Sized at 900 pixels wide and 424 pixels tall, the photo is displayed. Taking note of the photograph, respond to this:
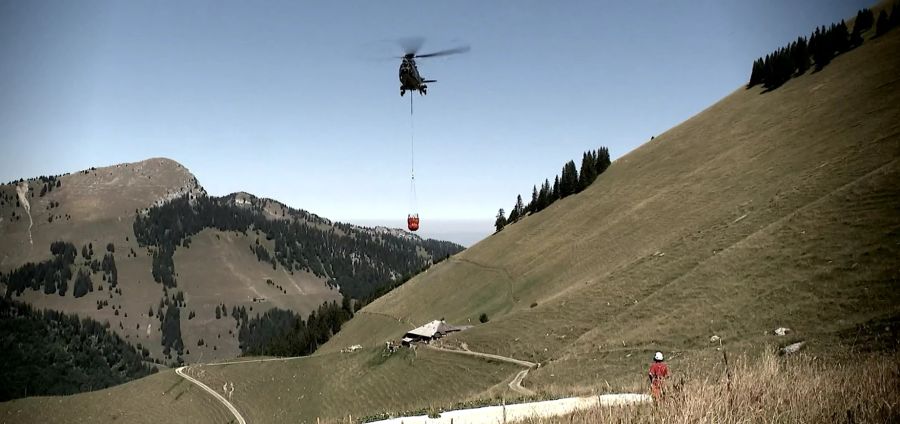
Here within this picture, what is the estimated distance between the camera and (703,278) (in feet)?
135

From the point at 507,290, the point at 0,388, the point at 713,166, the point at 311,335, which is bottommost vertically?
the point at 0,388

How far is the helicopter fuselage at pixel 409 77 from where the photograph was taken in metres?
32.5

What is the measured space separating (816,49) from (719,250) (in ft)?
291

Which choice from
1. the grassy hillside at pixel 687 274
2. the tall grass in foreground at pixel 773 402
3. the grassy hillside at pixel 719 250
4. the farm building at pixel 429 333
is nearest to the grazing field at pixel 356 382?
the grassy hillside at pixel 687 274

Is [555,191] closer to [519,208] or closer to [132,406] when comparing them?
[519,208]

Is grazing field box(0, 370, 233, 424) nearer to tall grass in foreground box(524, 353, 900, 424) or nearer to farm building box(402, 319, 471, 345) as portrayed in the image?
farm building box(402, 319, 471, 345)

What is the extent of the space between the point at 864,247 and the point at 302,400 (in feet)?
194

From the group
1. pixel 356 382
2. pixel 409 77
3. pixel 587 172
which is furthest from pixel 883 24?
pixel 356 382

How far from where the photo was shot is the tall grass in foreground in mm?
6281

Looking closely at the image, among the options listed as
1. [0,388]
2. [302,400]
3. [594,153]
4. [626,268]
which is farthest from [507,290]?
[0,388]

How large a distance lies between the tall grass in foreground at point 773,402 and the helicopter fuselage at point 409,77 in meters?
28.3

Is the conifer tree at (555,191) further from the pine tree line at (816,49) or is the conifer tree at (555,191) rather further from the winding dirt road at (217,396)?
the winding dirt road at (217,396)

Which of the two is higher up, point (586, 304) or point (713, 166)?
point (713, 166)

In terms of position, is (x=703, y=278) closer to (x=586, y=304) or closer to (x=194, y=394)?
(x=586, y=304)
